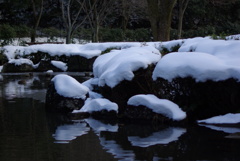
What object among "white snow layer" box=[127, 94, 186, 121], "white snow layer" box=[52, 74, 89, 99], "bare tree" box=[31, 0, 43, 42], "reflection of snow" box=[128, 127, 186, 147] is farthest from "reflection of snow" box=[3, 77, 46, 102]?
"bare tree" box=[31, 0, 43, 42]

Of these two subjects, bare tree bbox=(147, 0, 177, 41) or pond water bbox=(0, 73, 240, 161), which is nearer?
pond water bbox=(0, 73, 240, 161)

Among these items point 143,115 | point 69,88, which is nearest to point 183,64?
point 143,115

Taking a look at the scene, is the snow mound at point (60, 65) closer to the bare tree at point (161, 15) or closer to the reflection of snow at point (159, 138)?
the bare tree at point (161, 15)

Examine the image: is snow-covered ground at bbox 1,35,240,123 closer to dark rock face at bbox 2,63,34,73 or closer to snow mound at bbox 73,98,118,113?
snow mound at bbox 73,98,118,113

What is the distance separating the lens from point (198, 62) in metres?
6.79

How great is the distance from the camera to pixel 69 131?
632 cm

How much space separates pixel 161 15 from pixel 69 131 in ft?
42.0

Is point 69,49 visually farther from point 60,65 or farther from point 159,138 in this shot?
point 159,138

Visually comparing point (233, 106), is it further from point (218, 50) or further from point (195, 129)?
point (218, 50)

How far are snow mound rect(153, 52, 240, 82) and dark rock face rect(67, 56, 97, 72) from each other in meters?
13.5

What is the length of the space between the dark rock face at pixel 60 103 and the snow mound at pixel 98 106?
270 millimetres

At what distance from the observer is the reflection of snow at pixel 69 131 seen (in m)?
5.80

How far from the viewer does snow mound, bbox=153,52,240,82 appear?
6.50 m

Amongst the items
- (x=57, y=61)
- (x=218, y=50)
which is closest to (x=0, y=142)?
(x=218, y=50)
